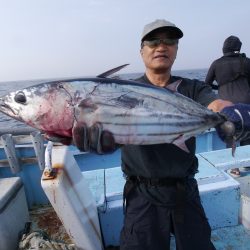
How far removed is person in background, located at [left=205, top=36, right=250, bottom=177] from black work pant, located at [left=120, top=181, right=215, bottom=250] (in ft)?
11.2

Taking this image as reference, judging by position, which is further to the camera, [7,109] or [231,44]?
[231,44]

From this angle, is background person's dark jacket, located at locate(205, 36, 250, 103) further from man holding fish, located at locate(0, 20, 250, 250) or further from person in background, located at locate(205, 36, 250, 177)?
man holding fish, located at locate(0, 20, 250, 250)

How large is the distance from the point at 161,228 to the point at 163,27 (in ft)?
5.54

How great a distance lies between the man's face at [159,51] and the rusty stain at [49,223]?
7.49ft

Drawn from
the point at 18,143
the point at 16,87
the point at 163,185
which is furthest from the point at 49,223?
the point at 16,87

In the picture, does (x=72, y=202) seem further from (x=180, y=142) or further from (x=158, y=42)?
(x=158, y=42)

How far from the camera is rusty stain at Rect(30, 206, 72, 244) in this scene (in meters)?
3.51

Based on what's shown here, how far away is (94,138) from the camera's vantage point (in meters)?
1.80

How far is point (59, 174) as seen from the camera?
2.32m

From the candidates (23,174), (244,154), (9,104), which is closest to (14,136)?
(23,174)

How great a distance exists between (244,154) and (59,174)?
2930 millimetres

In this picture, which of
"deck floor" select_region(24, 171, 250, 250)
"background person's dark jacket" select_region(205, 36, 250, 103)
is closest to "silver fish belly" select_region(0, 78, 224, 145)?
"deck floor" select_region(24, 171, 250, 250)

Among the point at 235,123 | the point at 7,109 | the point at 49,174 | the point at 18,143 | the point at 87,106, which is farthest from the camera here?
the point at 18,143

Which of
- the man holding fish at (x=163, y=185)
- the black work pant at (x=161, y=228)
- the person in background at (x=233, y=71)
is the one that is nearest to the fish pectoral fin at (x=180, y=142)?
the man holding fish at (x=163, y=185)
